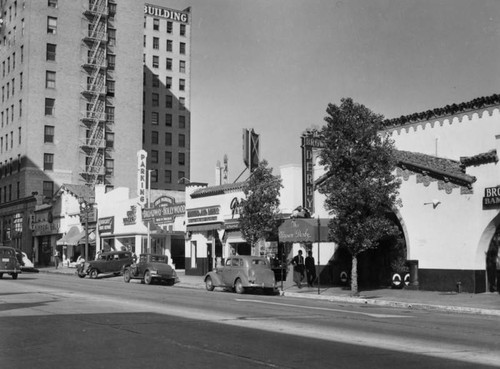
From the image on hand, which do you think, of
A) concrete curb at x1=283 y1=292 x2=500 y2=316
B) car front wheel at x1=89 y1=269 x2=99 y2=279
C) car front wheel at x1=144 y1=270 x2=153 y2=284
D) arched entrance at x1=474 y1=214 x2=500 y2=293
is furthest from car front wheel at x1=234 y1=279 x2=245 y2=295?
car front wheel at x1=89 y1=269 x2=99 y2=279

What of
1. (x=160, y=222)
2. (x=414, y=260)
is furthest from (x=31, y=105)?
(x=414, y=260)

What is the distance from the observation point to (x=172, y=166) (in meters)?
98.2

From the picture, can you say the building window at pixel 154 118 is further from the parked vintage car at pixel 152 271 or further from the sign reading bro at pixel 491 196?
the sign reading bro at pixel 491 196

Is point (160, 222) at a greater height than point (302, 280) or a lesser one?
greater

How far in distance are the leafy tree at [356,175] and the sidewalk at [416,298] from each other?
1109 millimetres

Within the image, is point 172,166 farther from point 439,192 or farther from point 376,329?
point 376,329

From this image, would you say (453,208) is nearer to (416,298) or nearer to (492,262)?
(492,262)

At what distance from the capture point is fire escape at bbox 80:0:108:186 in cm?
7656

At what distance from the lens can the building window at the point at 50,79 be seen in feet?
242

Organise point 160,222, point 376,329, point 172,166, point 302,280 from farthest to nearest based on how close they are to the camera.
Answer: point 172,166, point 160,222, point 302,280, point 376,329

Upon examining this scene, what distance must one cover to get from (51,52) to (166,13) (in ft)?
113

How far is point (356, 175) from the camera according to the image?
2386 centimetres

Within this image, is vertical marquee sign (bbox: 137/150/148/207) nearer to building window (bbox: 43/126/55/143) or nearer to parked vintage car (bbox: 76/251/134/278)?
parked vintage car (bbox: 76/251/134/278)

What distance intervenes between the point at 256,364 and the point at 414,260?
59.0ft
